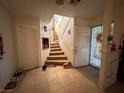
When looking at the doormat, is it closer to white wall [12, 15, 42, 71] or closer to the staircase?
white wall [12, 15, 42, 71]

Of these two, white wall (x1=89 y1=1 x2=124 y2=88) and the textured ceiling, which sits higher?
the textured ceiling

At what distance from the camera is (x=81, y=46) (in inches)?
158

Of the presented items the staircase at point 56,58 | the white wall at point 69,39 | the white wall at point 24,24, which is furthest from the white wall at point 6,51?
the white wall at point 69,39

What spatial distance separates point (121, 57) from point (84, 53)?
68.5 inches

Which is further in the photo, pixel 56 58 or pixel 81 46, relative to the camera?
pixel 56 58

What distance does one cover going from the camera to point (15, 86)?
248cm

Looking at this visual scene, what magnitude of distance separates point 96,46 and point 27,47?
3192 mm

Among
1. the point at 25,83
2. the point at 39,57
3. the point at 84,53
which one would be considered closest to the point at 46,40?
the point at 39,57

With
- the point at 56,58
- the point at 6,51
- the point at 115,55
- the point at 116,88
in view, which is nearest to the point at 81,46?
the point at 56,58

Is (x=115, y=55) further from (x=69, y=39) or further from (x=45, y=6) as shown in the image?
(x=45, y=6)

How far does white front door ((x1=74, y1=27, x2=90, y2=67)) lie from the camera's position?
3.87 meters

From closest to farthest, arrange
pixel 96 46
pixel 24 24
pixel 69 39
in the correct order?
1. pixel 24 24
2. pixel 96 46
3. pixel 69 39

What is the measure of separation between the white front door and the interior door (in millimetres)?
1938

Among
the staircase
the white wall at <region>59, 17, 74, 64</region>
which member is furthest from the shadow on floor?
the staircase
